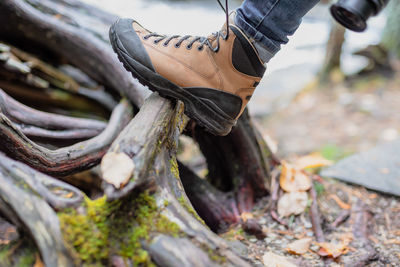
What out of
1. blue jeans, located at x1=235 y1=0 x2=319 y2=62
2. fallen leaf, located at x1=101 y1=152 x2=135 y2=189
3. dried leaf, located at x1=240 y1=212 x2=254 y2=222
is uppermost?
blue jeans, located at x1=235 y1=0 x2=319 y2=62

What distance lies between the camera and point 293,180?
84.7 inches

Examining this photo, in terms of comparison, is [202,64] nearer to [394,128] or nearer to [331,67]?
[394,128]

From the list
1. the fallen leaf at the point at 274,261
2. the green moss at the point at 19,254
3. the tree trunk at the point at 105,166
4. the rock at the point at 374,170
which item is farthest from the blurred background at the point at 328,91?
the green moss at the point at 19,254

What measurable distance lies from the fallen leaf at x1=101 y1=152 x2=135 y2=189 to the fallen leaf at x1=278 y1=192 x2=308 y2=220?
1234 millimetres

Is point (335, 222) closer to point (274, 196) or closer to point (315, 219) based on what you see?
point (315, 219)

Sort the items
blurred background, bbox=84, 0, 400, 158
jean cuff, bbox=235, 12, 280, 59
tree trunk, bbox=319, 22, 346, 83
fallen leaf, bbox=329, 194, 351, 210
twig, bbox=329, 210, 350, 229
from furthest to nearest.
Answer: tree trunk, bbox=319, 22, 346, 83, blurred background, bbox=84, 0, 400, 158, fallen leaf, bbox=329, 194, 351, 210, twig, bbox=329, 210, 350, 229, jean cuff, bbox=235, 12, 280, 59

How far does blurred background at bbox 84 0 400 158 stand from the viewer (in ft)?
12.2

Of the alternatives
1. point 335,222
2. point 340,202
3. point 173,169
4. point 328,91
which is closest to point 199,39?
point 173,169

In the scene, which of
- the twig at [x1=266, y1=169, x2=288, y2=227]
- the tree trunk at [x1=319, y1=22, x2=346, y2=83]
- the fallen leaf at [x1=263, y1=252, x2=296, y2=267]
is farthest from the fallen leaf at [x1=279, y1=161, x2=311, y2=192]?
the tree trunk at [x1=319, y1=22, x2=346, y2=83]

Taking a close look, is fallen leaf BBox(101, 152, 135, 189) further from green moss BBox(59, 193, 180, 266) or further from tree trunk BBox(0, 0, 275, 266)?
green moss BBox(59, 193, 180, 266)

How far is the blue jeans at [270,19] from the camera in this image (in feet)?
4.35

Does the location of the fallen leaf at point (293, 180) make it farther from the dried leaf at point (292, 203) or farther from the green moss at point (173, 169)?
the green moss at point (173, 169)

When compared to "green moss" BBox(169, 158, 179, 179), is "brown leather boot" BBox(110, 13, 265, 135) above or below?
above

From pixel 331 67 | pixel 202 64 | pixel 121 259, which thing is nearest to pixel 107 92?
pixel 202 64
